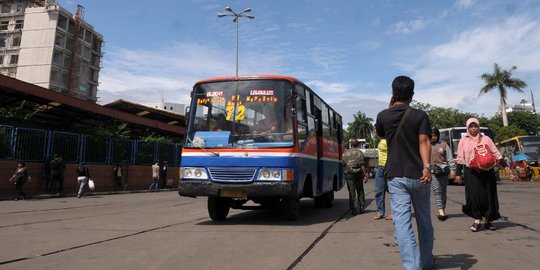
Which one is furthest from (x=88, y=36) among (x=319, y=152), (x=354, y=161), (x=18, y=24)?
(x=354, y=161)

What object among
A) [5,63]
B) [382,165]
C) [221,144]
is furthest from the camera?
[5,63]

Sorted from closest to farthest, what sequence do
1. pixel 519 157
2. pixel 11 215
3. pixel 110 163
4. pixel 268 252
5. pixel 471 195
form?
1. pixel 268 252
2. pixel 471 195
3. pixel 11 215
4. pixel 110 163
5. pixel 519 157

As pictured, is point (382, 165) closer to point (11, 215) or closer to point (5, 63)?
point (11, 215)

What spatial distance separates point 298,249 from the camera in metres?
5.56

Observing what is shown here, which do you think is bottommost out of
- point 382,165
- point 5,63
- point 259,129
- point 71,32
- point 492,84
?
point 382,165

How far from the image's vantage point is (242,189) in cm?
752

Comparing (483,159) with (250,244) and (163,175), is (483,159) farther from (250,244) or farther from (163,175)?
(163,175)

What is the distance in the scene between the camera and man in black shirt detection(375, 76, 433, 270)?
393 centimetres

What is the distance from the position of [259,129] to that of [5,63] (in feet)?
259

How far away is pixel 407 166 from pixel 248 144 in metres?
4.15

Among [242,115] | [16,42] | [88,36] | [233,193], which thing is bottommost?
[233,193]

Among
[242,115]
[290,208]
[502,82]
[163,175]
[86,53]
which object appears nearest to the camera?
[242,115]

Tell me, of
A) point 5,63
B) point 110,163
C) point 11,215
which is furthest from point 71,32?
point 11,215

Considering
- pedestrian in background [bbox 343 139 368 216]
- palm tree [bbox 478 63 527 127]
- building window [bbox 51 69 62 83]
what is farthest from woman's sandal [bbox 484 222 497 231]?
building window [bbox 51 69 62 83]
